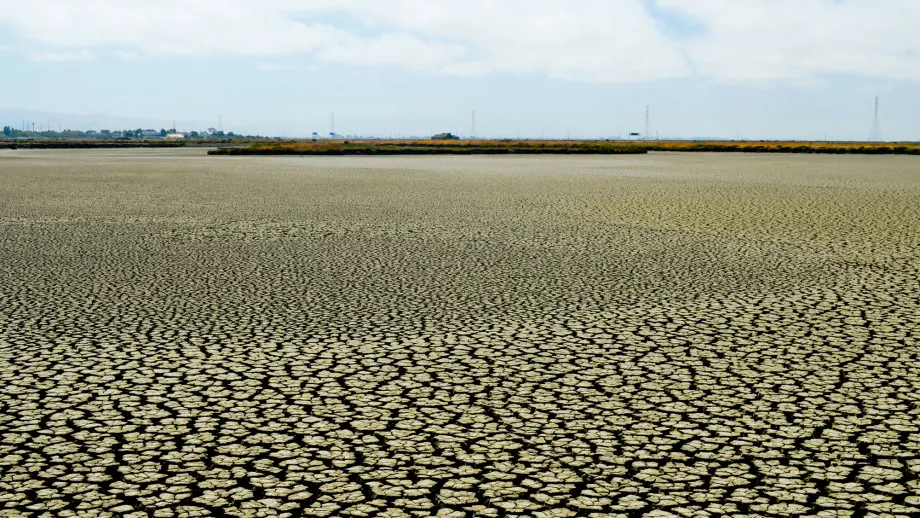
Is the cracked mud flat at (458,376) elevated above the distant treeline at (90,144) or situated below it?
below

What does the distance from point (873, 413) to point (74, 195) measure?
1940 centimetres

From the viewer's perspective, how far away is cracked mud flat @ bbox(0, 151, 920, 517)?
3.57 metres

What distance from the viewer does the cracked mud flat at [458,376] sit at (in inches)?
140

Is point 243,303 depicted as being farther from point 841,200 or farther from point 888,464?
point 841,200

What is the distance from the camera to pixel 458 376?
17.2 feet

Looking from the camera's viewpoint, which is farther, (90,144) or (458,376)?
(90,144)

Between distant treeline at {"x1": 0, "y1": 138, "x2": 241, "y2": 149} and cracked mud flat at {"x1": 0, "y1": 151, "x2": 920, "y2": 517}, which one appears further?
distant treeline at {"x1": 0, "y1": 138, "x2": 241, "y2": 149}

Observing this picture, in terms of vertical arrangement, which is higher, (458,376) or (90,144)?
(90,144)

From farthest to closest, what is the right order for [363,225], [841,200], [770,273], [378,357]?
[841,200] → [363,225] → [770,273] → [378,357]

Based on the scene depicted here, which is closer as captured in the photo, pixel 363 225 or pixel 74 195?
pixel 363 225

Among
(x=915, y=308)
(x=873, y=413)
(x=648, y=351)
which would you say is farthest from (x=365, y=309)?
(x=915, y=308)

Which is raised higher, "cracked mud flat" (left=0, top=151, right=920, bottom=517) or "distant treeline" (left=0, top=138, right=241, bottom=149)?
"distant treeline" (left=0, top=138, right=241, bottom=149)

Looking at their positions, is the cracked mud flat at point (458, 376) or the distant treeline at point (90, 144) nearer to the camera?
the cracked mud flat at point (458, 376)

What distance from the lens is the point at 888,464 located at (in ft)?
12.6
